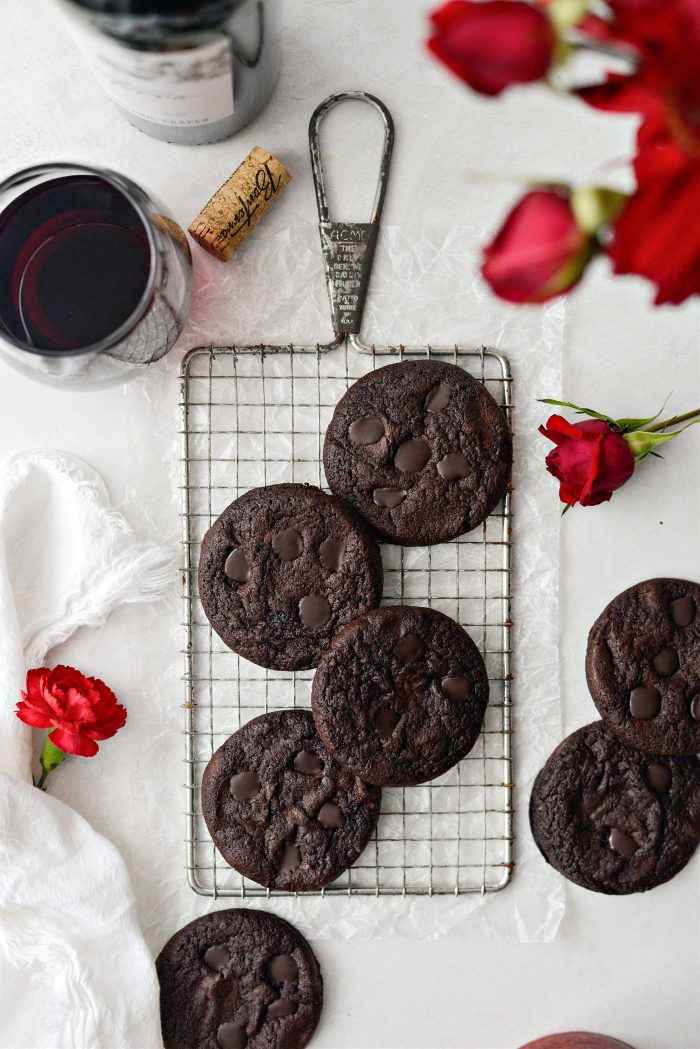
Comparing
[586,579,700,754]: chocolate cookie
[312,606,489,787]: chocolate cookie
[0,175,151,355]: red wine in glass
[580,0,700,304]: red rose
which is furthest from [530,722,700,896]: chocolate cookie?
[580,0,700,304]: red rose

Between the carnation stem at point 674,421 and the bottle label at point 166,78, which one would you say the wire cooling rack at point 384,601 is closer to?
the carnation stem at point 674,421

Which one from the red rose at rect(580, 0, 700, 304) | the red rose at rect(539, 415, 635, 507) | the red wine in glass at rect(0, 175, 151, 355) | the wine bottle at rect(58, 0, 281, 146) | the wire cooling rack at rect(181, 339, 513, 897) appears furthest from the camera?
the wire cooling rack at rect(181, 339, 513, 897)

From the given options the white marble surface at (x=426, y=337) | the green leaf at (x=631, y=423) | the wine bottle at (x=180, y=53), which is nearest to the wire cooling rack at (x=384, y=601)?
the white marble surface at (x=426, y=337)

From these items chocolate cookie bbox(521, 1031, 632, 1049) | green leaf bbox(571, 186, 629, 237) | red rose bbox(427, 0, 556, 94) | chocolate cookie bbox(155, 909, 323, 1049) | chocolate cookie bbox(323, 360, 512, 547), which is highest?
red rose bbox(427, 0, 556, 94)

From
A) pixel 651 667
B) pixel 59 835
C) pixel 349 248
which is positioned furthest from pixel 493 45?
pixel 59 835

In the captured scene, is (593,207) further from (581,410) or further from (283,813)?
(283,813)

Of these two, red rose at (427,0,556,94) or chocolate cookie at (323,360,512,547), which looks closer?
red rose at (427,0,556,94)

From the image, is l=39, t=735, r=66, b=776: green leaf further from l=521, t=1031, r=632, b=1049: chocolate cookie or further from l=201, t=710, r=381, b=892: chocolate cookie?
l=521, t=1031, r=632, b=1049: chocolate cookie
